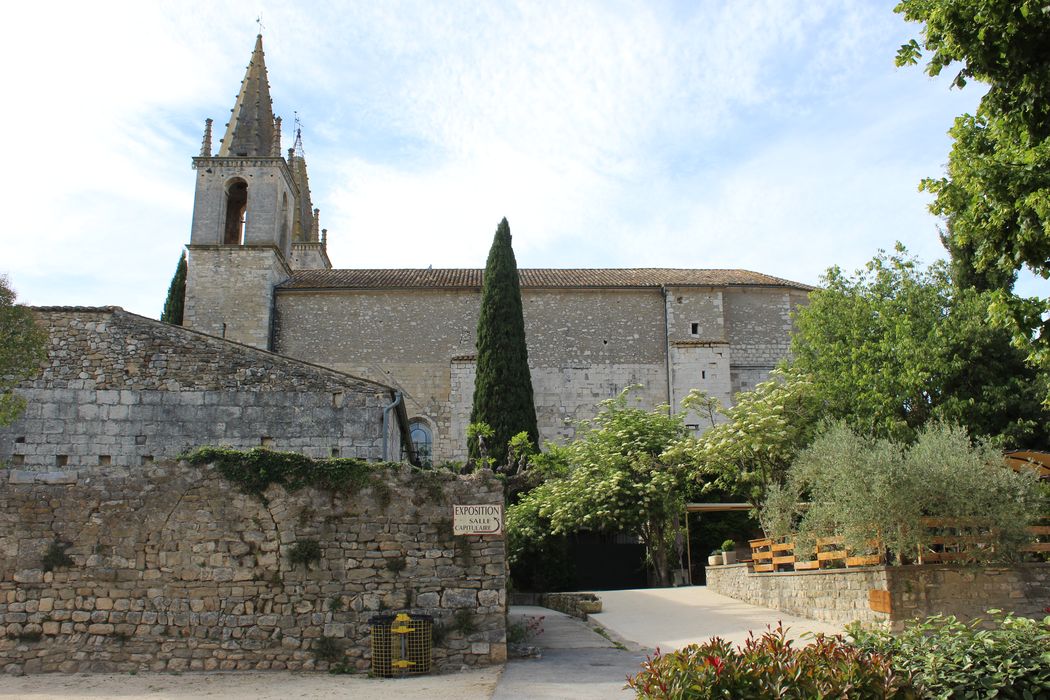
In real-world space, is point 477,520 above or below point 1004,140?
below

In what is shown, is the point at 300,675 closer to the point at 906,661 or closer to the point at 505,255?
the point at 906,661

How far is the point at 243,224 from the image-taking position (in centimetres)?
3522

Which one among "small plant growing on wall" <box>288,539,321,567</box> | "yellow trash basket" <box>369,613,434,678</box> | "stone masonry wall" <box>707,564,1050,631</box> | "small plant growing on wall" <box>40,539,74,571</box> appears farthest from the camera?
"stone masonry wall" <box>707,564,1050,631</box>

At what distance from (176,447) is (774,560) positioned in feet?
36.0

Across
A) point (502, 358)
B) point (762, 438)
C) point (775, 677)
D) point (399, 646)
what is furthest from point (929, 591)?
point (502, 358)

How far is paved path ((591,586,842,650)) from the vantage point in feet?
44.7

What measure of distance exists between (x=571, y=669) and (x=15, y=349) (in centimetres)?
1067

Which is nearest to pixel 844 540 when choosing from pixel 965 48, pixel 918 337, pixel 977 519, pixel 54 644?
pixel 977 519

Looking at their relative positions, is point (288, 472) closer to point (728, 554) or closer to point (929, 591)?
point (929, 591)

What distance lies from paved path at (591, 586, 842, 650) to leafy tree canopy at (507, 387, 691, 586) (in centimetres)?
307

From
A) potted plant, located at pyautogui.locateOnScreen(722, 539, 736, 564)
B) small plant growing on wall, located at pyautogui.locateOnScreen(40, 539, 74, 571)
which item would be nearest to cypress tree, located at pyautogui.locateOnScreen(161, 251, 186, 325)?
potted plant, located at pyautogui.locateOnScreen(722, 539, 736, 564)

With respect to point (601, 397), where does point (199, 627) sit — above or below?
below

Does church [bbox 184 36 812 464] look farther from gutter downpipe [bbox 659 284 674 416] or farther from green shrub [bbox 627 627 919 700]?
green shrub [bbox 627 627 919 700]

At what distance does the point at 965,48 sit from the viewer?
9391 millimetres
